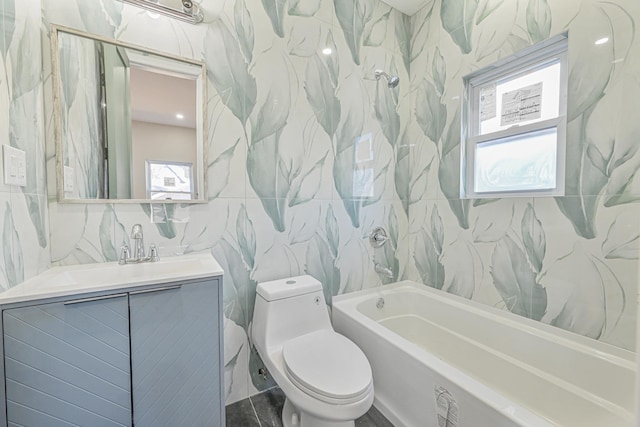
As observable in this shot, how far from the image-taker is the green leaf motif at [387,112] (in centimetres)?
204

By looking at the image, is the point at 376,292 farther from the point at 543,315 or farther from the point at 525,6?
the point at 525,6

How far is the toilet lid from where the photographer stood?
3.52ft

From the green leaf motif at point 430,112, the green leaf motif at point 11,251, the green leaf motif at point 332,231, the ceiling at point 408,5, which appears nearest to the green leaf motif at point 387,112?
the green leaf motif at point 430,112

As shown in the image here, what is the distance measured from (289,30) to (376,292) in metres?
1.93

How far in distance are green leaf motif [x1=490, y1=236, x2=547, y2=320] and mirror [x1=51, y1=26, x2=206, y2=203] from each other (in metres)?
1.80

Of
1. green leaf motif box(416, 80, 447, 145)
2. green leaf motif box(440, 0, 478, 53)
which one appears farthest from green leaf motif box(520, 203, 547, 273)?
green leaf motif box(440, 0, 478, 53)

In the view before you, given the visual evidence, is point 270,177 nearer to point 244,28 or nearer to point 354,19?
point 244,28

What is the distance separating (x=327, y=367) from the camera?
3.97ft

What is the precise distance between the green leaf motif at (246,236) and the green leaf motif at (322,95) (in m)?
0.81

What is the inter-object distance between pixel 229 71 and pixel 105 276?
122 cm

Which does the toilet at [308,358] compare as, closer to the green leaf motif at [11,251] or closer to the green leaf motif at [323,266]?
the green leaf motif at [323,266]

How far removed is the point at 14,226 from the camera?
932 millimetres

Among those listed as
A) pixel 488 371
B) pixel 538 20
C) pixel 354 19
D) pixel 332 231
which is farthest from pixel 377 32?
pixel 488 371

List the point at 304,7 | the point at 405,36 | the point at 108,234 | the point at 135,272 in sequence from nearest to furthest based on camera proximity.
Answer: the point at 135,272 < the point at 108,234 < the point at 304,7 < the point at 405,36
